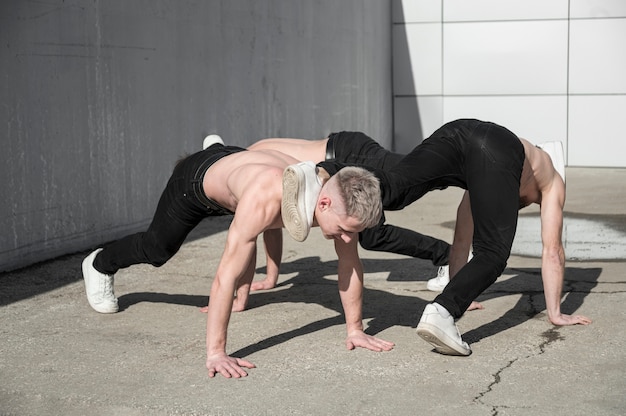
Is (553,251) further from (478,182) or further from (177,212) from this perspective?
(177,212)

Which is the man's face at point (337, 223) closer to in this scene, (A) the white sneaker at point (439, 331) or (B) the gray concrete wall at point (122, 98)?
(A) the white sneaker at point (439, 331)

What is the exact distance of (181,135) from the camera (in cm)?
845

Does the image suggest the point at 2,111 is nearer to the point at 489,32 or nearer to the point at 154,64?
the point at 154,64

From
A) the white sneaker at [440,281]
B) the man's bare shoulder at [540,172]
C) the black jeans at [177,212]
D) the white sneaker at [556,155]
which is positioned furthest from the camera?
the white sneaker at [440,281]

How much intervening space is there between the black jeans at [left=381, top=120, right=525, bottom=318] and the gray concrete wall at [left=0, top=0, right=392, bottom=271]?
300 centimetres

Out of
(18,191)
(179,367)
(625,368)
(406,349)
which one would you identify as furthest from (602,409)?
(18,191)

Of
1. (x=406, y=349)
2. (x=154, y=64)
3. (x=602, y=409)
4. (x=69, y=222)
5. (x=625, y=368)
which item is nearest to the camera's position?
(x=602, y=409)

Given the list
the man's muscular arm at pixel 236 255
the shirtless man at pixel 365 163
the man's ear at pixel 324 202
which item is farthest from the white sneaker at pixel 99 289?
the man's ear at pixel 324 202

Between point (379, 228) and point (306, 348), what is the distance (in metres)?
1.11

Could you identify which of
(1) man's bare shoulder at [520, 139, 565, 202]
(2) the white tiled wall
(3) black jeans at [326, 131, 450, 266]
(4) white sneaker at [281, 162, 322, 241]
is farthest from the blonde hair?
(2) the white tiled wall

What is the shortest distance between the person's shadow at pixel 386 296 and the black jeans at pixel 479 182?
0.46m

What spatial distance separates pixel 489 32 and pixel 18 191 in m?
7.71

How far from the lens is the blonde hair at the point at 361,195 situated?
13.3 feet

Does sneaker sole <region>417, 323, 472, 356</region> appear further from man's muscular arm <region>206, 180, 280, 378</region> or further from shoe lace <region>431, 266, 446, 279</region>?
shoe lace <region>431, 266, 446, 279</region>
